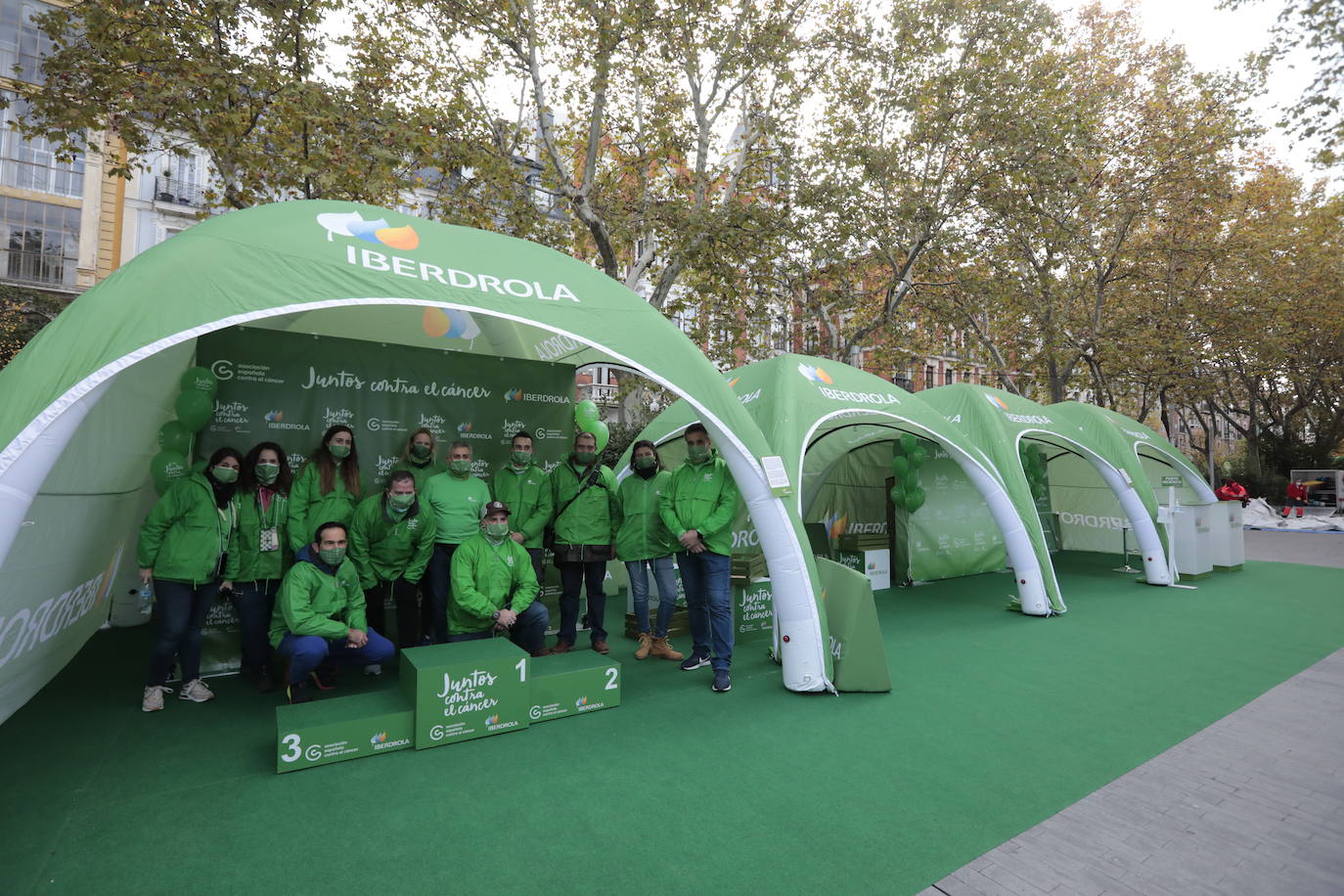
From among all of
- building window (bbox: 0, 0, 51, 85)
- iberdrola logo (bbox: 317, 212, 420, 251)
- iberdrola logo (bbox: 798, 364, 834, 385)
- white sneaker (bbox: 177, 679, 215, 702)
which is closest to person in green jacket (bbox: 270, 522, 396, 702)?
white sneaker (bbox: 177, 679, 215, 702)

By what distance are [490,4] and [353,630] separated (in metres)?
7.62

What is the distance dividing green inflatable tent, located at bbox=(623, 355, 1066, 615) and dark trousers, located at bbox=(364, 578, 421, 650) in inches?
92.4

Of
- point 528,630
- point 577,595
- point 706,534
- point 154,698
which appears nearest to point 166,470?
point 154,698

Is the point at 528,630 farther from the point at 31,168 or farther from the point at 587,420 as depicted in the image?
the point at 31,168

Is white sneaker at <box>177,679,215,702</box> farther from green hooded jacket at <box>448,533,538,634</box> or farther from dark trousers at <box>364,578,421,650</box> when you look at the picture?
green hooded jacket at <box>448,533,538,634</box>

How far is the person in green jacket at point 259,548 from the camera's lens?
13.2ft

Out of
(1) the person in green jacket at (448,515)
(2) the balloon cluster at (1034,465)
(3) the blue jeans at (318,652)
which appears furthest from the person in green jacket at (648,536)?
(2) the balloon cluster at (1034,465)

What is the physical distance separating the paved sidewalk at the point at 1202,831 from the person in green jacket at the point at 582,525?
3085mm

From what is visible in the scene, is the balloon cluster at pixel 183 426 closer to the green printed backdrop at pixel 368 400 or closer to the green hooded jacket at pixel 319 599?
the green printed backdrop at pixel 368 400

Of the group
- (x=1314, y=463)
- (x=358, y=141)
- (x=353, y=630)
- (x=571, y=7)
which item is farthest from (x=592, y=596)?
(x=1314, y=463)

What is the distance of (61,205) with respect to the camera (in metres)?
15.5

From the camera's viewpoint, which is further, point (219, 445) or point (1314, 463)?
point (1314, 463)

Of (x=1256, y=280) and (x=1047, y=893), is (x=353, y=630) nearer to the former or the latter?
(x=1047, y=893)

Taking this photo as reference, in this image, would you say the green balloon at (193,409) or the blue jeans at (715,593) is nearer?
the green balloon at (193,409)
